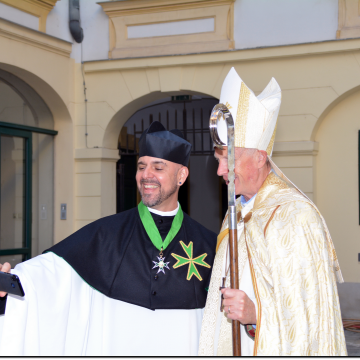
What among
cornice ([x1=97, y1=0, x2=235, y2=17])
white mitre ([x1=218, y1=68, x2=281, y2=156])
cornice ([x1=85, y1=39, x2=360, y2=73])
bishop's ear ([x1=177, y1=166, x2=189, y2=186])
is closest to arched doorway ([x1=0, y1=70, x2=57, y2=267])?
cornice ([x1=85, y1=39, x2=360, y2=73])

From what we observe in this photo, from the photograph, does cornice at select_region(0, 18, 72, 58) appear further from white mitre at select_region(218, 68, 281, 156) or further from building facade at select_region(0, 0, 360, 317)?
white mitre at select_region(218, 68, 281, 156)

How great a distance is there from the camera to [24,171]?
7059mm

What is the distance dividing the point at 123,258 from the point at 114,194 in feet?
16.1

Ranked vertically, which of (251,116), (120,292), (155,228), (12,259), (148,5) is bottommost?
(12,259)

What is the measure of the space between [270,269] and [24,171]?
5.67 m

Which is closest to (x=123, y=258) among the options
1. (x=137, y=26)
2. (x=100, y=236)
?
(x=100, y=236)

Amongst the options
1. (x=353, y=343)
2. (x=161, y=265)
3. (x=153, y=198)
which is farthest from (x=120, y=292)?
(x=353, y=343)

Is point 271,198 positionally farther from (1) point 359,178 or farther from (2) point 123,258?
(1) point 359,178

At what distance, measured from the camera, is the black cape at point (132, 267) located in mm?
2590

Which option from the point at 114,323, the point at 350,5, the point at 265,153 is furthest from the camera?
the point at 350,5

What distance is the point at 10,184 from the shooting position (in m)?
6.89

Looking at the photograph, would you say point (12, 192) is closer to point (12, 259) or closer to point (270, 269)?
point (12, 259)

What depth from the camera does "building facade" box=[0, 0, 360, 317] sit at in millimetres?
6273

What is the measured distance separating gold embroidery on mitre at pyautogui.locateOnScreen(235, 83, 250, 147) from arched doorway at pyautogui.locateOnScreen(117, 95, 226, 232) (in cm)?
485
